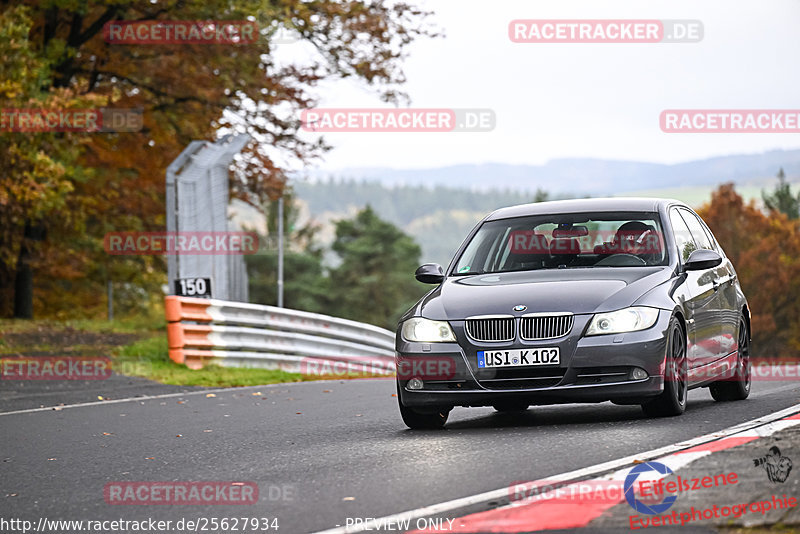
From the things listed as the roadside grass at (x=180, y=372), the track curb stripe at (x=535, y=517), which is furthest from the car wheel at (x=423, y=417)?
the roadside grass at (x=180, y=372)

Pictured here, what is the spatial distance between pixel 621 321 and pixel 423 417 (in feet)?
5.33

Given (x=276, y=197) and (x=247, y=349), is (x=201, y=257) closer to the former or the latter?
(x=247, y=349)

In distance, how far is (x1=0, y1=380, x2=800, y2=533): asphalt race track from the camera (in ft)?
19.4

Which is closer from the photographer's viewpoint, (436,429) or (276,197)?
(436,429)

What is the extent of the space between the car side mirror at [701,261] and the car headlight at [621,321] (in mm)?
1094

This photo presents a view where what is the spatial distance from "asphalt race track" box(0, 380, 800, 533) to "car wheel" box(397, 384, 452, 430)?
12 centimetres

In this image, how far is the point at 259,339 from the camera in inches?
727

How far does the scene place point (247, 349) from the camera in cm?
1838

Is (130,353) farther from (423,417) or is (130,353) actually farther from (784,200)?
(784,200)

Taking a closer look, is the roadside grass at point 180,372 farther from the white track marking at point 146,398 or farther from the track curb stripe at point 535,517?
the track curb stripe at point 535,517

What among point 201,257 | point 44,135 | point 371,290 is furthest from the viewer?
point 371,290

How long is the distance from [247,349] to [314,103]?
11179 millimetres

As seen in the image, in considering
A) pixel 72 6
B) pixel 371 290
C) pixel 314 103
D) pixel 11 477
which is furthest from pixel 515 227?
pixel 371 290

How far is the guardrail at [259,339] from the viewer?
55.5 ft
